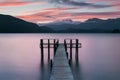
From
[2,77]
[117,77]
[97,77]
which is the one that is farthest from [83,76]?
[2,77]

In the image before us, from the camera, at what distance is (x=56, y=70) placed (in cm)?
1172

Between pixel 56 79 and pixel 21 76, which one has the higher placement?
pixel 56 79

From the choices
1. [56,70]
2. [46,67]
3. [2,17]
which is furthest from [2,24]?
[56,70]

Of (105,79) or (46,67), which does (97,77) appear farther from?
(46,67)

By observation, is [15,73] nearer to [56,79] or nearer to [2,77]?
[2,77]

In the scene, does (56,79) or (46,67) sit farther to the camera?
(46,67)

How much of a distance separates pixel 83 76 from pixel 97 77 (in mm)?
954

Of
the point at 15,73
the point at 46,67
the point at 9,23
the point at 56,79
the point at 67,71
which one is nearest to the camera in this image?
the point at 56,79

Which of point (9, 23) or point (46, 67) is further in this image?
point (9, 23)

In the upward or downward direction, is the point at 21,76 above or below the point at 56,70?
below

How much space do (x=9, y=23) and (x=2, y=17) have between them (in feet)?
34.9

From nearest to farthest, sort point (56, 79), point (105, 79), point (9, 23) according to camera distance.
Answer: point (56, 79) < point (105, 79) < point (9, 23)

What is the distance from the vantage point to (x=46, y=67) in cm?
2405

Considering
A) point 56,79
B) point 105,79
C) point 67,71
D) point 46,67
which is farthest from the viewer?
point 46,67
